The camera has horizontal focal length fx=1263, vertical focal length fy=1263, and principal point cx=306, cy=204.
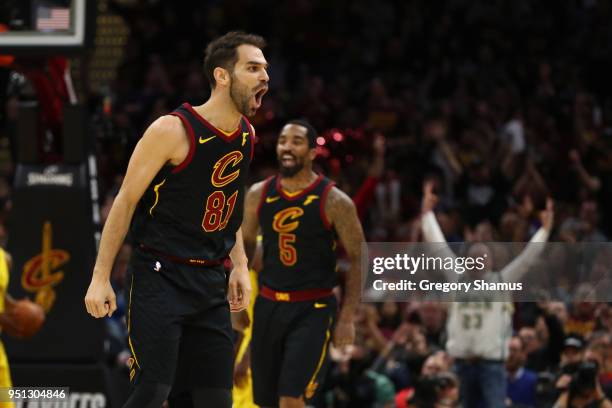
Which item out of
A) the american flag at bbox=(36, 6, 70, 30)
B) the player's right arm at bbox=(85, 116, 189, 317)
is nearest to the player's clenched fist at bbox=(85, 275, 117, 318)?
the player's right arm at bbox=(85, 116, 189, 317)

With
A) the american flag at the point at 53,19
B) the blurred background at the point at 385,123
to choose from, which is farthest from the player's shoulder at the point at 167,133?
the american flag at the point at 53,19

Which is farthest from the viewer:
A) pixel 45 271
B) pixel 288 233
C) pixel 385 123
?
pixel 385 123

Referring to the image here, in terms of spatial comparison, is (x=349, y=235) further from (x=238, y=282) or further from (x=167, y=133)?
(x=167, y=133)

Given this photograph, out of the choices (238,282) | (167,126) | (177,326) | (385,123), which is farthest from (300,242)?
(385,123)

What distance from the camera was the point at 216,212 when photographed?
17.5 feet

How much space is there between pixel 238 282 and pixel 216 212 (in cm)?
41

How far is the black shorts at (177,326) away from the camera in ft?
17.1

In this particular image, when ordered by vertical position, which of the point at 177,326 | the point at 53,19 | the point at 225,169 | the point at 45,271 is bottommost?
the point at 177,326

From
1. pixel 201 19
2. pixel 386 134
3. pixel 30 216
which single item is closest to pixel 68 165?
pixel 30 216

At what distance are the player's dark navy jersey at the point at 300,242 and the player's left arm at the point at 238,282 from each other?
1.87 meters

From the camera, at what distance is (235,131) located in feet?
17.5

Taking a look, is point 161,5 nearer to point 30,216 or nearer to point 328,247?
point 30,216

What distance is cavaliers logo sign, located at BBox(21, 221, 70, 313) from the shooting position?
361 inches

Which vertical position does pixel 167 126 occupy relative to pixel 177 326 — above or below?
above
